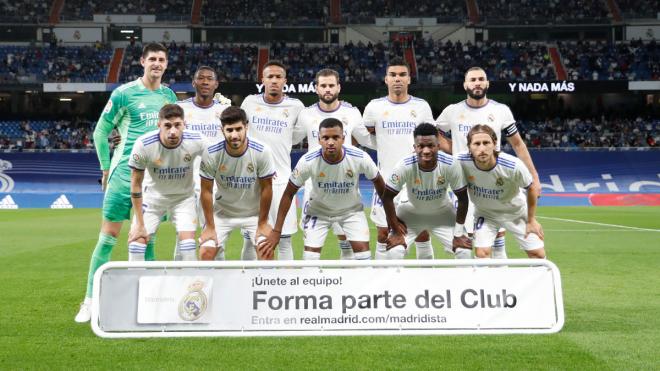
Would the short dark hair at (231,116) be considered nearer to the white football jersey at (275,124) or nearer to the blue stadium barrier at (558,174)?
the white football jersey at (275,124)

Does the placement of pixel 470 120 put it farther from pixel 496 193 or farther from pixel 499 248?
pixel 499 248

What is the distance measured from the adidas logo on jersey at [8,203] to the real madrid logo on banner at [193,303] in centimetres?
2411

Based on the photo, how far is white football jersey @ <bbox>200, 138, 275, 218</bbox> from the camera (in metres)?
6.69

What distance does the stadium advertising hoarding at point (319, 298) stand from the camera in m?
5.57

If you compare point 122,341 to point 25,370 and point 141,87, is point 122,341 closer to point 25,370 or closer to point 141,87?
point 25,370

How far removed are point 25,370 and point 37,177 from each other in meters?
26.6

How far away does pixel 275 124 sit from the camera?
25.7 ft

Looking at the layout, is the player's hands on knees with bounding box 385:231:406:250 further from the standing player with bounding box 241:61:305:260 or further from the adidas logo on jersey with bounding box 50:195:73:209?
the adidas logo on jersey with bounding box 50:195:73:209

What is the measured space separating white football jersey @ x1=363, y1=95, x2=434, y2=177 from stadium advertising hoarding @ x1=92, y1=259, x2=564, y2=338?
2415 millimetres

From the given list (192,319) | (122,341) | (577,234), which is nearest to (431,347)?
(192,319)

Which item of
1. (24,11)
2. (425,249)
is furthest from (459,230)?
(24,11)

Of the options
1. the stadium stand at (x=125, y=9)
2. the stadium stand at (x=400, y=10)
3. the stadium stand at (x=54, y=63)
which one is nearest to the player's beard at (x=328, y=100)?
the stadium stand at (x=54, y=63)

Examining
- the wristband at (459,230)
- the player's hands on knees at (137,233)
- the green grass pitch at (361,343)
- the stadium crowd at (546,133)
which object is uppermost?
the stadium crowd at (546,133)

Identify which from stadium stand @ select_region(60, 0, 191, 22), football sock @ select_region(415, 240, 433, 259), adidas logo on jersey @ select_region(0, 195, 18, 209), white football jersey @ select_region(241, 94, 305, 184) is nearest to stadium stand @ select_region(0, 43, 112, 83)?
stadium stand @ select_region(60, 0, 191, 22)
